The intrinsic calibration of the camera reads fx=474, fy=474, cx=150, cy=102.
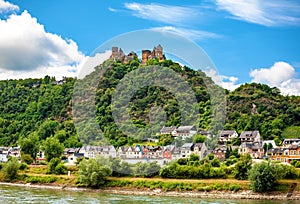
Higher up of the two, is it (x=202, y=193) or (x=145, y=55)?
(x=145, y=55)

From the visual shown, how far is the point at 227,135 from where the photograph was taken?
5231 centimetres

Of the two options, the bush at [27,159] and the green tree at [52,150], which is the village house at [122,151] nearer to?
the green tree at [52,150]

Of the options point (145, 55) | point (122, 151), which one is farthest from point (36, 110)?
point (122, 151)

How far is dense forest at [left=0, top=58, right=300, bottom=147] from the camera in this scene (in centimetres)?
5234

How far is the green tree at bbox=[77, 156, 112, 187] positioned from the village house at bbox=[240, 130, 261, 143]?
2102cm

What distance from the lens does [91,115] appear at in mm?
50219

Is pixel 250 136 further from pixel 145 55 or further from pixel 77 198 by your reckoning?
pixel 77 198

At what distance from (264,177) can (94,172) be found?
456 inches

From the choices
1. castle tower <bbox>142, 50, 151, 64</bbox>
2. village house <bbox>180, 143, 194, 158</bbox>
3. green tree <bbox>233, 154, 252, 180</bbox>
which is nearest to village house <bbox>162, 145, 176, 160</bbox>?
village house <bbox>180, 143, 194, 158</bbox>

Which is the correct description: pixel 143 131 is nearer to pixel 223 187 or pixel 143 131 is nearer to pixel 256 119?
pixel 256 119

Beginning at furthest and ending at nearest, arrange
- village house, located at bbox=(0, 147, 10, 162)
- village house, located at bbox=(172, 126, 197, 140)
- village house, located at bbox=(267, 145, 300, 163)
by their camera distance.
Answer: village house, located at bbox=(0, 147, 10, 162)
village house, located at bbox=(172, 126, 197, 140)
village house, located at bbox=(267, 145, 300, 163)

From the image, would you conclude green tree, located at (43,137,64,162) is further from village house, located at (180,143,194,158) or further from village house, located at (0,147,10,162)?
village house, located at (180,143,194,158)

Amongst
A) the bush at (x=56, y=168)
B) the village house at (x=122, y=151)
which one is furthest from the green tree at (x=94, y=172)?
the village house at (x=122, y=151)

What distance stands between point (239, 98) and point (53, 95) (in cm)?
3299
